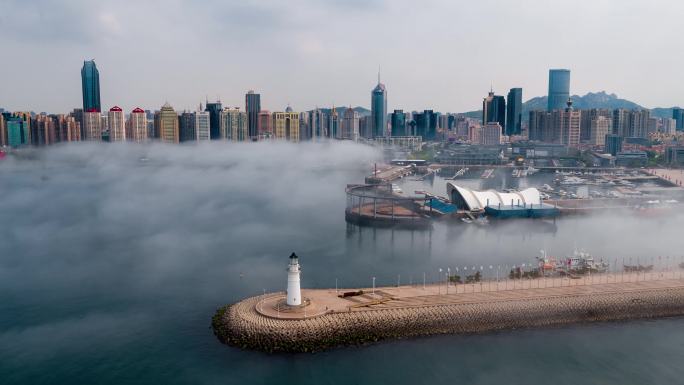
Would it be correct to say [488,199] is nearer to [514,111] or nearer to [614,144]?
[614,144]

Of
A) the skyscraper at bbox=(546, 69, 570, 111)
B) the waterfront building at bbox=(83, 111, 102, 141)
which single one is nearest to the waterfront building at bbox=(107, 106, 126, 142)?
the waterfront building at bbox=(83, 111, 102, 141)

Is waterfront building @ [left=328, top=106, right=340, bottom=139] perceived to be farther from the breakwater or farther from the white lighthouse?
the white lighthouse

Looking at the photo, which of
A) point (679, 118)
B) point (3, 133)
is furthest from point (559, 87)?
point (3, 133)

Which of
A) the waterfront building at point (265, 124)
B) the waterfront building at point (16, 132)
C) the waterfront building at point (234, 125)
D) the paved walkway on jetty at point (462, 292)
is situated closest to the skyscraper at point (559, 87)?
the waterfront building at point (265, 124)

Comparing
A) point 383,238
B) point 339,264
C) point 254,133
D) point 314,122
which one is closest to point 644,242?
point 383,238

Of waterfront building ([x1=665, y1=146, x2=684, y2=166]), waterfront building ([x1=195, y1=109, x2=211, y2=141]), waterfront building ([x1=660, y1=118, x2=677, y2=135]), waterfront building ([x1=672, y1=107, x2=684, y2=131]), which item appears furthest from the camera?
waterfront building ([x1=672, y1=107, x2=684, y2=131])

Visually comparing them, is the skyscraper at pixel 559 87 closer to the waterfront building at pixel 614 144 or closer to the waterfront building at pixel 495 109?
the waterfront building at pixel 495 109

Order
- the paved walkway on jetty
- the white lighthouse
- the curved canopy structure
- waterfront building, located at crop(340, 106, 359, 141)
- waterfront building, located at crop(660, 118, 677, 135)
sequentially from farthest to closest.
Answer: waterfront building, located at crop(660, 118, 677, 135)
waterfront building, located at crop(340, 106, 359, 141)
the curved canopy structure
the paved walkway on jetty
the white lighthouse
